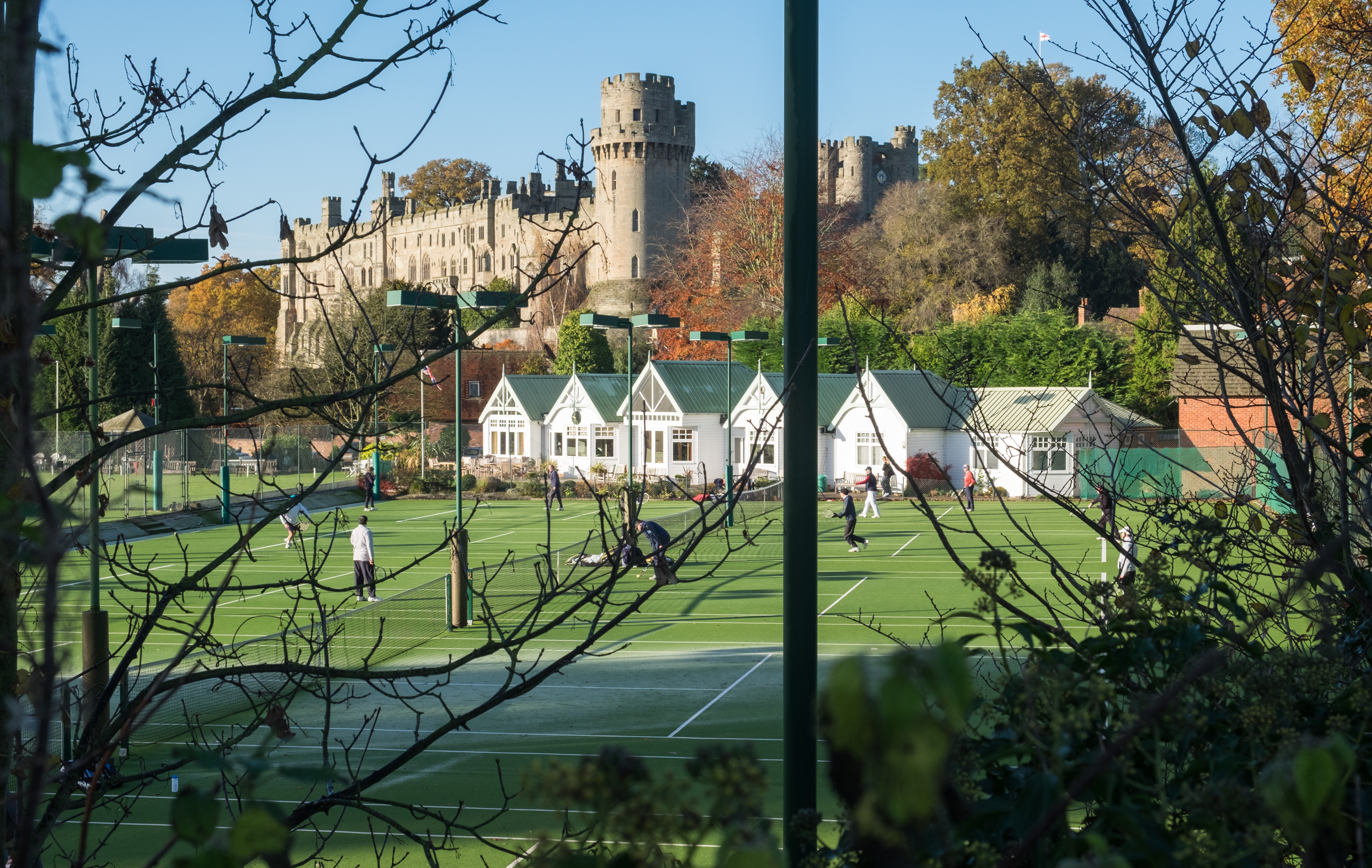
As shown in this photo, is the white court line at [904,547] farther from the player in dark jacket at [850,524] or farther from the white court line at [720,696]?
the white court line at [720,696]

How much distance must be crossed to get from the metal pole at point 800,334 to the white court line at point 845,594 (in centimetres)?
1696

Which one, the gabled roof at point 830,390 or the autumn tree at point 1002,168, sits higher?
the autumn tree at point 1002,168

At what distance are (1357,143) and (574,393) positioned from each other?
172ft

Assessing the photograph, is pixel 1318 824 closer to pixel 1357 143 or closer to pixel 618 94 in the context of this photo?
pixel 1357 143

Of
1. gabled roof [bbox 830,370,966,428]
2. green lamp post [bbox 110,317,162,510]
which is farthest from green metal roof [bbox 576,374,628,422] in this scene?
green lamp post [bbox 110,317,162,510]

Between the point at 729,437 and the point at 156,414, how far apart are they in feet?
75.6

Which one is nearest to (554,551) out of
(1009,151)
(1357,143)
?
(1357,143)

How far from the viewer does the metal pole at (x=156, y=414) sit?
459 cm

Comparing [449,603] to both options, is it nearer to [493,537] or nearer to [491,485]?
[493,537]

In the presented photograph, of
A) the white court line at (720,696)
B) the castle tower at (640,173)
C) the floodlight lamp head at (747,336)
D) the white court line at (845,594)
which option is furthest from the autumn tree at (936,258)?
the white court line at (720,696)

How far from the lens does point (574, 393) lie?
56.9 metres

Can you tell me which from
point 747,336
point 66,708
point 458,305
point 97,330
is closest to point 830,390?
point 747,336

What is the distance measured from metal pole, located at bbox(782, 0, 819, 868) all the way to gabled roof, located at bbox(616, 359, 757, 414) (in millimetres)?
47677

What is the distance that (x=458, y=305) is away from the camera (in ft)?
32.1
